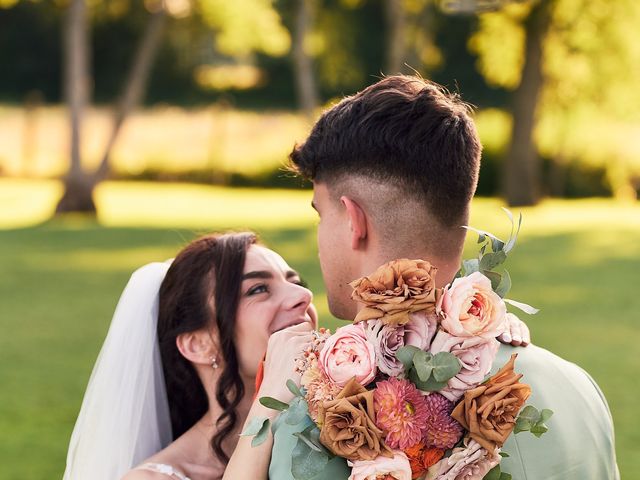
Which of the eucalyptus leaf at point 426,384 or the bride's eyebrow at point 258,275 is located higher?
the eucalyptus leaf at point 426,384

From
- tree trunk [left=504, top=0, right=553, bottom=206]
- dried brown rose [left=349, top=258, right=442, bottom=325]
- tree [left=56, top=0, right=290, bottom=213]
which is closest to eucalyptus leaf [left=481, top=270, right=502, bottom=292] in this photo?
dried brown rose [left=349, top=258, right=442, bottom=325]

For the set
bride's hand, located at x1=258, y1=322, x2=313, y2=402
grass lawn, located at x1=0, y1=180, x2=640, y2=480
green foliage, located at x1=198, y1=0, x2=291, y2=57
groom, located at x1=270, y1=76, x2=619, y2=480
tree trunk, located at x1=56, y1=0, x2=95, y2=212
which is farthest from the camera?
green foliage, located at x1=198, y1=0, x2=291, y2=57

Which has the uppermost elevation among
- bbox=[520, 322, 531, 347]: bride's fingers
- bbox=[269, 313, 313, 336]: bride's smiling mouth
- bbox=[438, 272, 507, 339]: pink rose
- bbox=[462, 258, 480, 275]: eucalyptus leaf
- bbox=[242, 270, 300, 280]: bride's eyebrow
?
bbox=[462, 258, 480, 275]: eucalyptus leaf

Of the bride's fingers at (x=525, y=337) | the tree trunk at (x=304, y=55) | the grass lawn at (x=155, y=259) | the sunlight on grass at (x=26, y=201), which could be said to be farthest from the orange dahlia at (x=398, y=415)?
the tree trunk at (x=304, y=55)

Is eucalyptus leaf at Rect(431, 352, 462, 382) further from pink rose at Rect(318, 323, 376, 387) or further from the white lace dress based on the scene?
the white lace dress

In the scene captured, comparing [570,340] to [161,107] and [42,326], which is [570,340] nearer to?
[42,326]

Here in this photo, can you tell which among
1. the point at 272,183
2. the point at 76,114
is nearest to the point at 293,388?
the point at 76,114

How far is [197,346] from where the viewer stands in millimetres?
3750

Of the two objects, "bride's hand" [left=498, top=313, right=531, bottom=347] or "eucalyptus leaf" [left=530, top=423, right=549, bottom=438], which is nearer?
"eucalyptus leaf" [left=530, top=423, right=549, bottom=438]

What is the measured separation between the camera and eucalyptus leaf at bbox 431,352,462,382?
2275 millimetres

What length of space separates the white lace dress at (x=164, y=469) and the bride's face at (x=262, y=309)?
37 centimetres

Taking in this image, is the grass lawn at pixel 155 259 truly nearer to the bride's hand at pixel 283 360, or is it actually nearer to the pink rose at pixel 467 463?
the bride's hand at pixel 283 360

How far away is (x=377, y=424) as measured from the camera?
229cm

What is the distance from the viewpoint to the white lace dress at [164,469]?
353 cm
